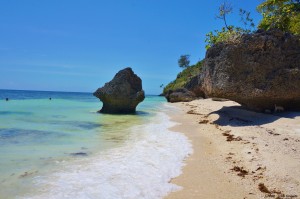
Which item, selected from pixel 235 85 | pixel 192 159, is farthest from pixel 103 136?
pixel 235 85

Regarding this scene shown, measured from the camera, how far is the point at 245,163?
638 centimetres

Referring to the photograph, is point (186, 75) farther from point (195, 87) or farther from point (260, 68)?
point (260, 68)

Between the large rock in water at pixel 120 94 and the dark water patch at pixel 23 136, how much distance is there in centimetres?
990

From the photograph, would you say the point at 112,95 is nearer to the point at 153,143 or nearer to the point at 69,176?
the point at 153,143

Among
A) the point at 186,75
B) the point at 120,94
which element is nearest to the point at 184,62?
the point at 186,75

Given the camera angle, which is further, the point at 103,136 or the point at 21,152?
the point at 103,136

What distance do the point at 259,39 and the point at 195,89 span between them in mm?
30358

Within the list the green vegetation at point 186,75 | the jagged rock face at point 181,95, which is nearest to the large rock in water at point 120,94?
the jagged rock face at point 181,95

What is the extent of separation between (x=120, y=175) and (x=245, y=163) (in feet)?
8.70

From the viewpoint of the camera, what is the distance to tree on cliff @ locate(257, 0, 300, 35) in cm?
1730

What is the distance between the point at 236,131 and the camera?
10.4 m

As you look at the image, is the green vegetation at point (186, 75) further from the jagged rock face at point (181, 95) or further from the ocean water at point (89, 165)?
the ocean water at point (89, 165)

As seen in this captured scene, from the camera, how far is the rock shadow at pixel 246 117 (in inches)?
461

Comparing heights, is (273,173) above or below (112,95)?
below
